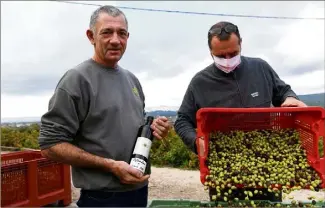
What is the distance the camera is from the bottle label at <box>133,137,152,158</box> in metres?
2.24

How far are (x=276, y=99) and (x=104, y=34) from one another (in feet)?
4.58

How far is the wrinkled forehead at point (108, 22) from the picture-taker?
231 centimetres

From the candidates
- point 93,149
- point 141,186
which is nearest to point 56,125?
point 93,149

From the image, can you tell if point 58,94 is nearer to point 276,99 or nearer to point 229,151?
point 229,151

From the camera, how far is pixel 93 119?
2250 millimetres

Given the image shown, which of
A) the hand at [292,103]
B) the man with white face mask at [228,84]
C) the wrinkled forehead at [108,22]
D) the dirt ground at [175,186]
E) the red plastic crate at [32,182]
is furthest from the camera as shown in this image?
the dirt ground at [175,186]

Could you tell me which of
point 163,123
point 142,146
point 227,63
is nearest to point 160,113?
point 163,123

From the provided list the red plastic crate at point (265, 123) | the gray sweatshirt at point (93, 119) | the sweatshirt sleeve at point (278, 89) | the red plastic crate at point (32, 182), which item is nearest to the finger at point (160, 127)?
the gray sweatshirt at point (93, 119)

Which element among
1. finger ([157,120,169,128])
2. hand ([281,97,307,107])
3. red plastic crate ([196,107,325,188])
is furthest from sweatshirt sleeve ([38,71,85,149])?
hand ([281,97,307,107])

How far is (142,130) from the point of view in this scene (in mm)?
2365

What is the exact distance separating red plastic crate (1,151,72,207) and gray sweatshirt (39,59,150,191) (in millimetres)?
3279

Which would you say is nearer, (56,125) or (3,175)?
(56,125)

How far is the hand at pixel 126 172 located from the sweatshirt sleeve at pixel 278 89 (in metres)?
1.30

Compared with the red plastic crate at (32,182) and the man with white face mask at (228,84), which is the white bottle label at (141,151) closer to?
the man with white face mask at (228,84)
